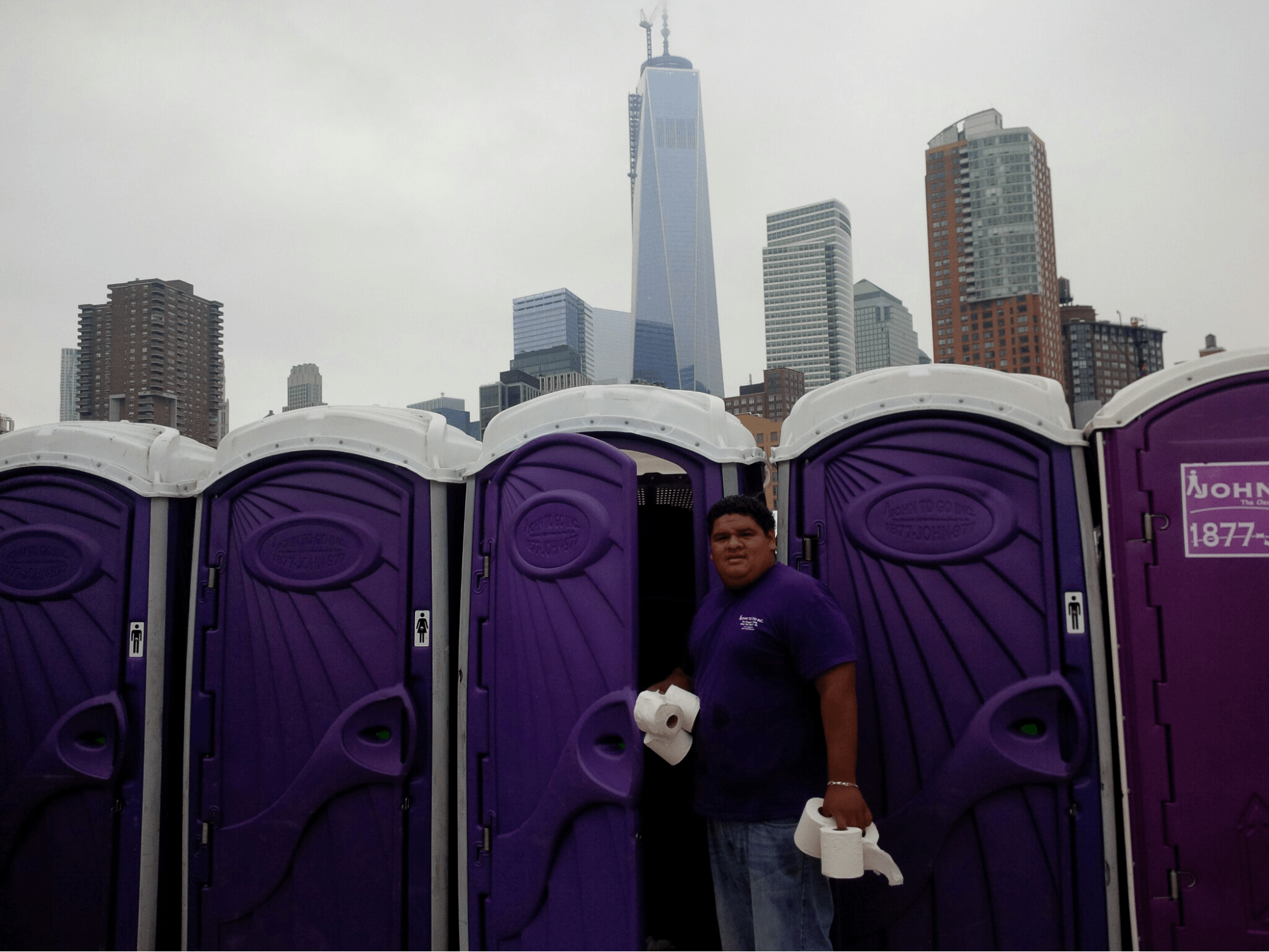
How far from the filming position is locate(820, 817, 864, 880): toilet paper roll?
1.87 metres

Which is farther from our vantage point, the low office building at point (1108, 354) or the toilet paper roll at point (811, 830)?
the low office building at point (1108, 354)

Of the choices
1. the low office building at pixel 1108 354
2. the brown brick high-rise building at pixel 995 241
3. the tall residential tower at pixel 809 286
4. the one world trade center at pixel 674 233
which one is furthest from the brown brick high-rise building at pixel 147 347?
the one world trade center at pixel 674 233

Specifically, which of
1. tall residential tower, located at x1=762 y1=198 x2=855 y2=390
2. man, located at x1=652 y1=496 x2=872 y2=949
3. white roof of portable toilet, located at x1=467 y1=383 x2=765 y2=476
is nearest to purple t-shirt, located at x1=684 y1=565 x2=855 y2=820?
man, located at x1=652 y1=496 x2=872 y2=949

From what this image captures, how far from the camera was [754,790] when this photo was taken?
208 centimetres

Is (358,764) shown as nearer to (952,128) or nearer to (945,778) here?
(945,778)

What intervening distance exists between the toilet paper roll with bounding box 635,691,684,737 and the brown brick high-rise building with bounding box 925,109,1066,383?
5748 centimetres

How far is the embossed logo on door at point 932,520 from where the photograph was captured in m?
2.50

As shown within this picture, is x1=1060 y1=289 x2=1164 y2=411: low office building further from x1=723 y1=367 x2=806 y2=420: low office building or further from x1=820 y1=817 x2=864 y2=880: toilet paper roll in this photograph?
x1=820 y1=817 x2=864 y2=880: toilet paper roll

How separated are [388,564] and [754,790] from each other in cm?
159

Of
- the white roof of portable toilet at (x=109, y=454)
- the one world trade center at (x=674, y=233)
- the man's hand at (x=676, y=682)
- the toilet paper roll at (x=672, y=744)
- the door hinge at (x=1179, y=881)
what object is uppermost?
the one world trade center at (x=674, y=233)

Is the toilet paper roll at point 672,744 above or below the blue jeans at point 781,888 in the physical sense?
above

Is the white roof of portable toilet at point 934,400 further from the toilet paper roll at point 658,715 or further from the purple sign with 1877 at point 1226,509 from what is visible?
the toilet paper roll at point 658,715

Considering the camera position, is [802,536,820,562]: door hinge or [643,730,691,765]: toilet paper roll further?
[802,536,820,562]: door hinge

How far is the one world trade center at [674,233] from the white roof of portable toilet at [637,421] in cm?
9225
